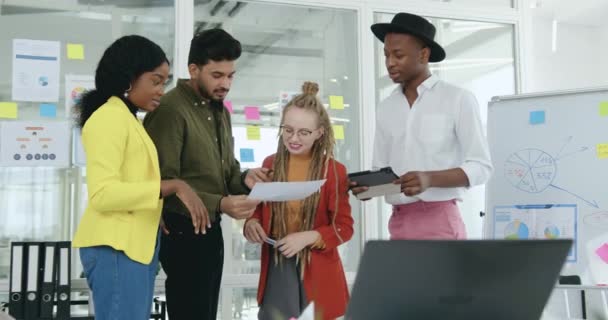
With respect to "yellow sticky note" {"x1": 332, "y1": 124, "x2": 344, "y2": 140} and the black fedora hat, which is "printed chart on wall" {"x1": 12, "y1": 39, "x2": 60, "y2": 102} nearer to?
"yellow sticky note" {"x1": 332, "y1": 124, "x2": 344, "y2": 140}

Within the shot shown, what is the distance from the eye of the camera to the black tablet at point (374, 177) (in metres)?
2.41

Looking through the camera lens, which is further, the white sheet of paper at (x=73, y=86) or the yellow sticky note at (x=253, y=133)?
the yellow sticky note at (x=253, y=133)

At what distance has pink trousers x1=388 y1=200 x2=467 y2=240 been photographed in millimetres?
2586

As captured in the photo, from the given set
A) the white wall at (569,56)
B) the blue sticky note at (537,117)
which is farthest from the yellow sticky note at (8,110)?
the white wall at (569,56)

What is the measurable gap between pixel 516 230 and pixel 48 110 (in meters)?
2.50

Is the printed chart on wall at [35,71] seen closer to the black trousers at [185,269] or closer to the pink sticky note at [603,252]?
the black trousers at [185,269]

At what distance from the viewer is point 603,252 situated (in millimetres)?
3092

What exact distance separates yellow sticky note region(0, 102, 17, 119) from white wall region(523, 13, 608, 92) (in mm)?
4740

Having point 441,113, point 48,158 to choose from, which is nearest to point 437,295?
point 441,113

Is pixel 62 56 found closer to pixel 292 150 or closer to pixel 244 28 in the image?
pixel 244 28

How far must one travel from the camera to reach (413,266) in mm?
1010

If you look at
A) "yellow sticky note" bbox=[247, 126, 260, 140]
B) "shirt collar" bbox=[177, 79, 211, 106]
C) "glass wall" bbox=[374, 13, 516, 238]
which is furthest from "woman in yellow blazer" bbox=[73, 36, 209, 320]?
"glass wall" bbox=[374, 13, 516, 238]

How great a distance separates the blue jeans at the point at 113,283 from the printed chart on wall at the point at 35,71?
2091 millimetres

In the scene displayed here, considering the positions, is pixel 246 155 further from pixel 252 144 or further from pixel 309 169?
pixel 309 169
